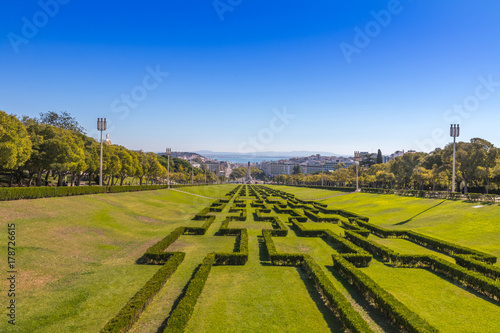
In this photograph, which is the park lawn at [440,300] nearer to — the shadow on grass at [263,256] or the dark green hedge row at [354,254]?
the dark green hedge row at [354,254]

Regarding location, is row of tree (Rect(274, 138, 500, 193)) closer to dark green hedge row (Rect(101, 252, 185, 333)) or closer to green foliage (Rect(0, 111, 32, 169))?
dark green hedge row (Rect(101, 252, 185, 333))

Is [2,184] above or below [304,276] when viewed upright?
above

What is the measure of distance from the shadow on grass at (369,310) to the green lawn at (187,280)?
1.7 inches

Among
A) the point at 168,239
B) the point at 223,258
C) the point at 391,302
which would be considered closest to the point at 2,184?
the point at 168,239

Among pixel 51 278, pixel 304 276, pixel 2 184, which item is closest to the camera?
pixel 51 278

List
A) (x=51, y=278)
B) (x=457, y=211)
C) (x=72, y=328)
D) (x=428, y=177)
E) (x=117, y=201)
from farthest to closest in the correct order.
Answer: (x=428, y=177) → (x=117, y=201) → (x=457, y=211) → (x=51, y=278) → (x=72, y=328)

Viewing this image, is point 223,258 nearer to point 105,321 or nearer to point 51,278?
point 105,321

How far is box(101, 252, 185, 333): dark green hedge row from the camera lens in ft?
24.8

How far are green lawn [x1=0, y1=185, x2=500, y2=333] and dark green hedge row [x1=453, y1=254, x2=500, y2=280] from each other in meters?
1.76

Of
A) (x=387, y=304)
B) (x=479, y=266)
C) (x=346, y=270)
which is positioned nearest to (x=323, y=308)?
(x=387, y=304)

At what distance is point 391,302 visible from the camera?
28.9 ft

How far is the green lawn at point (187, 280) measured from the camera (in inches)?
342

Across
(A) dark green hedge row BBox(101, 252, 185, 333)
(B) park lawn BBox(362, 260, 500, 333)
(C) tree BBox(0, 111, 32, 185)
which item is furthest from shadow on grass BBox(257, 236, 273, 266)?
(C) tree BBox(0, 111, 32, 185)

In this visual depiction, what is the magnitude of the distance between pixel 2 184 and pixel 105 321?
142 feet
